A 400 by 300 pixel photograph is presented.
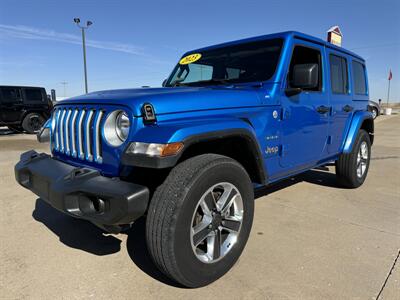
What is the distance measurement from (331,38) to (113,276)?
8553mm

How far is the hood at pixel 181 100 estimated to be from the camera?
7.21 feet

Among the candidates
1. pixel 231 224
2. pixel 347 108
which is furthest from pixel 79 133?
pixel 347 108

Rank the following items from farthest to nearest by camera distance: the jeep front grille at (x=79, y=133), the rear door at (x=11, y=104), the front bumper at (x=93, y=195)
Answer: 1. the rear door at (x=11, y=104)
2. the jeep front grille at (x=79, y=133)
3. the front bumper at (x=93, y=195)

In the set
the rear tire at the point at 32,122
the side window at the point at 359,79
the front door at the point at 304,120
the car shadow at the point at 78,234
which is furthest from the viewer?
the rear tire at the point at 32,122

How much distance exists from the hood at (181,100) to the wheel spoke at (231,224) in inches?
34.7

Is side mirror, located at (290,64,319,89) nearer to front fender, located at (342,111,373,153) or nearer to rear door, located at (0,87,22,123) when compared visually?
front fender, located at (342,111,373,153)

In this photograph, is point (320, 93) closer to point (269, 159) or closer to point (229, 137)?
point (269, 159)

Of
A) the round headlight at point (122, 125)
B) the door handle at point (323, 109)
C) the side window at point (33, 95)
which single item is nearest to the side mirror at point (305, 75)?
the door handle at point (323, 109)

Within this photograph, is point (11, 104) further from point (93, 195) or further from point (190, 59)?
point (93, 195)

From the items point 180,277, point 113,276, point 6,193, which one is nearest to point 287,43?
point 180,277

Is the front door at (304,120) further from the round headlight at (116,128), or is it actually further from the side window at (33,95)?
the side window at (33,95)

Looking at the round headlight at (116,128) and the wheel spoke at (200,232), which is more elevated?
the round headlight at (116,128)

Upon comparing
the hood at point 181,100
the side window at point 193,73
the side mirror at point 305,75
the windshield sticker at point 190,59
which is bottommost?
the hood at point 181,100

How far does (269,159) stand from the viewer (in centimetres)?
305
